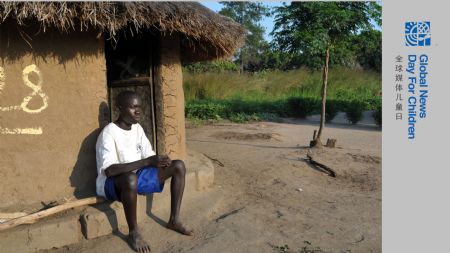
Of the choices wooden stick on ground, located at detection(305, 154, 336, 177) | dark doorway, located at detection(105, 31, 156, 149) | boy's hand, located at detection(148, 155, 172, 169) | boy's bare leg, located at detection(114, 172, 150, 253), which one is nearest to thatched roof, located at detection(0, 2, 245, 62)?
dark doorway, located at detection(105, 31, 156, 149)

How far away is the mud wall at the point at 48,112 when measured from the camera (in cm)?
335

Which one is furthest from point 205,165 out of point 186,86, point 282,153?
point 186,86

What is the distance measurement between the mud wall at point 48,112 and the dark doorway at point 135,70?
889mm

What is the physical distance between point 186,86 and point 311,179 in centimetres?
991

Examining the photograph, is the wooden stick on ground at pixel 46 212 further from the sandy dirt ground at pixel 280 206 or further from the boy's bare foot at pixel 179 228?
the boy's bare foot at pixel 179 228

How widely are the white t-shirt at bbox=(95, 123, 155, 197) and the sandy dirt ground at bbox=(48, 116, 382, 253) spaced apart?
24.2 inches

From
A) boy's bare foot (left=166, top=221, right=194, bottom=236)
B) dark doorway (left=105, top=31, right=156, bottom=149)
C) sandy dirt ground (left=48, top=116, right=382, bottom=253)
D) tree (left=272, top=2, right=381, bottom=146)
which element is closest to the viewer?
sandy dirt ground (left=48, top=116, right=382, bottom=253)

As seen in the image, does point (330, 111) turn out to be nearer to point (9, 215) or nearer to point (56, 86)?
point (56, 86)

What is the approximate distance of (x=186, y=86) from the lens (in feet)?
47.9

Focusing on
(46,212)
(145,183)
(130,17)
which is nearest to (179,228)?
(145,183)

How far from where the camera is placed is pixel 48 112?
346 cm

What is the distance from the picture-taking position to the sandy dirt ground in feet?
10.6

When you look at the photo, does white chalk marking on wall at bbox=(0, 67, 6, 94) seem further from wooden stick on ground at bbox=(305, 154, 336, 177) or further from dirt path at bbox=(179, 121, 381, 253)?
wooden stick on ground at bbox=(305, 154, 336, 177)

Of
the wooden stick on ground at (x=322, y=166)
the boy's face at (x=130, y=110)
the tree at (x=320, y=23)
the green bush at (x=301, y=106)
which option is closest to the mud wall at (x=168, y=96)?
the boy's face at (x=130, y=110)
